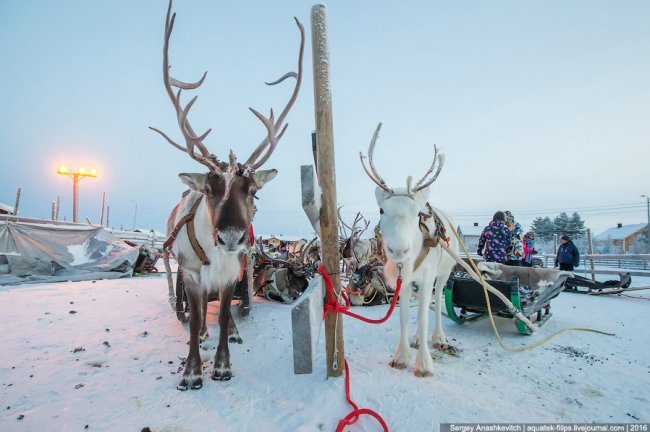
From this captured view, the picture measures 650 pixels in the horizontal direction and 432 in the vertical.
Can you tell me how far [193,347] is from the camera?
3.23 meters

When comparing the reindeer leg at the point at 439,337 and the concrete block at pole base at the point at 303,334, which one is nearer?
the concrete block at pole base at the point at 303,334

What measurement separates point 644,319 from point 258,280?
8.26 metres

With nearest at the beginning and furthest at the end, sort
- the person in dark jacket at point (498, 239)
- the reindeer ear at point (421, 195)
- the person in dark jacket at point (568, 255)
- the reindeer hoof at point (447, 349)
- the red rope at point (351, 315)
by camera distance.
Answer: the red rope at point (351, 315) → the reindeer ear at point (421, 195) → the reindeer hoof at point (447, 349) → the person in dark jacket at point (498, 239) → the person in dark jacket at point (568, 255)

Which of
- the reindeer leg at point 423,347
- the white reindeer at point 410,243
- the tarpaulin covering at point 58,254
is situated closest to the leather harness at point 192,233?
the white reindeer at point 410,243

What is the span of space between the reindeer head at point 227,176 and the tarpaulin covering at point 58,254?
920cm

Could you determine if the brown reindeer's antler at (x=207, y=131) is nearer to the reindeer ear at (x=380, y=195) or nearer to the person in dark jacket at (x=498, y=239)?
the reindeer ear at (x=380, y=195)

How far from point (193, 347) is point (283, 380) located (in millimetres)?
1056

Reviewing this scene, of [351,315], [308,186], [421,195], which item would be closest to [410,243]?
[421,195]

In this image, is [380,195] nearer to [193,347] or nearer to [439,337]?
[439,337]

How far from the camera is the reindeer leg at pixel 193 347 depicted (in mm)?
3020

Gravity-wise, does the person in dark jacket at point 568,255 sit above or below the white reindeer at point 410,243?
below

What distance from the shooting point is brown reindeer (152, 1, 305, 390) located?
2869 mm

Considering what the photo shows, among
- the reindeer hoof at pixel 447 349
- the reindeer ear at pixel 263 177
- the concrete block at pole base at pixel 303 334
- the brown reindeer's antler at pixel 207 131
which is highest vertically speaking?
the brown reindeer's antler at pixel 207 131

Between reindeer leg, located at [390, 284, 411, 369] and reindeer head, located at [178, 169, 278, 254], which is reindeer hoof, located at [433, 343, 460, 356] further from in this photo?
reindeer head, located at [178, 169, 278, 254]
